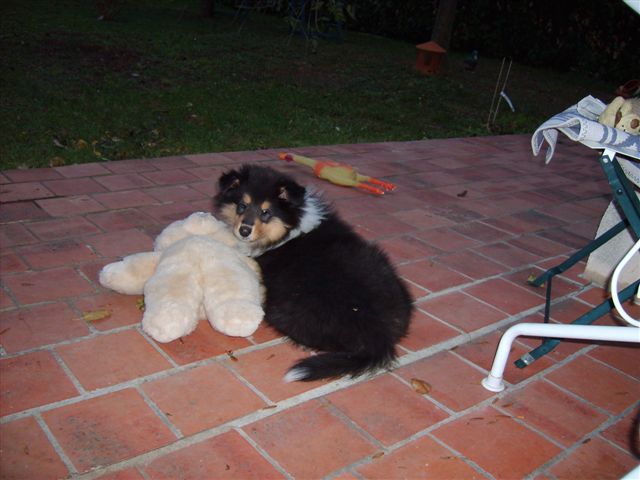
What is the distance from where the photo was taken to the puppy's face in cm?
328

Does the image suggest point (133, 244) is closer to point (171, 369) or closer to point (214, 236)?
point (214, 236)

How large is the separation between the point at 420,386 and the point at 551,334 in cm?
62

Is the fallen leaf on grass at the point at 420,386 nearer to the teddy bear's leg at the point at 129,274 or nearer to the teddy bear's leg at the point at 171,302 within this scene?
the teddy bear's leg at the point at 171,302

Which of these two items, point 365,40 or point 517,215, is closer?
point 517,215

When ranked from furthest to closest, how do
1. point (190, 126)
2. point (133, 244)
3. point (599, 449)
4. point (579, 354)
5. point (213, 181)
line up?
point (190, 126)
point (213, 181)
point (133, 244)
point (579, 354)
point (599, 449)

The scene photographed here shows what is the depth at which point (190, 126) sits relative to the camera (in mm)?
6703

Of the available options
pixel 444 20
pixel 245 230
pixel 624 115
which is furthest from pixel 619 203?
pixel 444 20

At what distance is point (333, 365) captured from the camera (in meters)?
2.63

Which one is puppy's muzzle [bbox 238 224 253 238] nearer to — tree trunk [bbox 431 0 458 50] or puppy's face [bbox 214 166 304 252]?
puppy's face [bbox 214 166 304 252]

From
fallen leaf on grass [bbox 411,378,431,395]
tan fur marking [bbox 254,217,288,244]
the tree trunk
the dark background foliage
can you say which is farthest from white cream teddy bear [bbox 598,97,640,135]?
the dark background foliage

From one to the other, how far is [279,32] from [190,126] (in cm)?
868

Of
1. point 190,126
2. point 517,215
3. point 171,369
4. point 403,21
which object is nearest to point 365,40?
point 403,21

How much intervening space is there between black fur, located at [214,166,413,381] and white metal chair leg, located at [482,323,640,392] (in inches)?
18.4

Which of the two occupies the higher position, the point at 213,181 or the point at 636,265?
the point at 636,265
